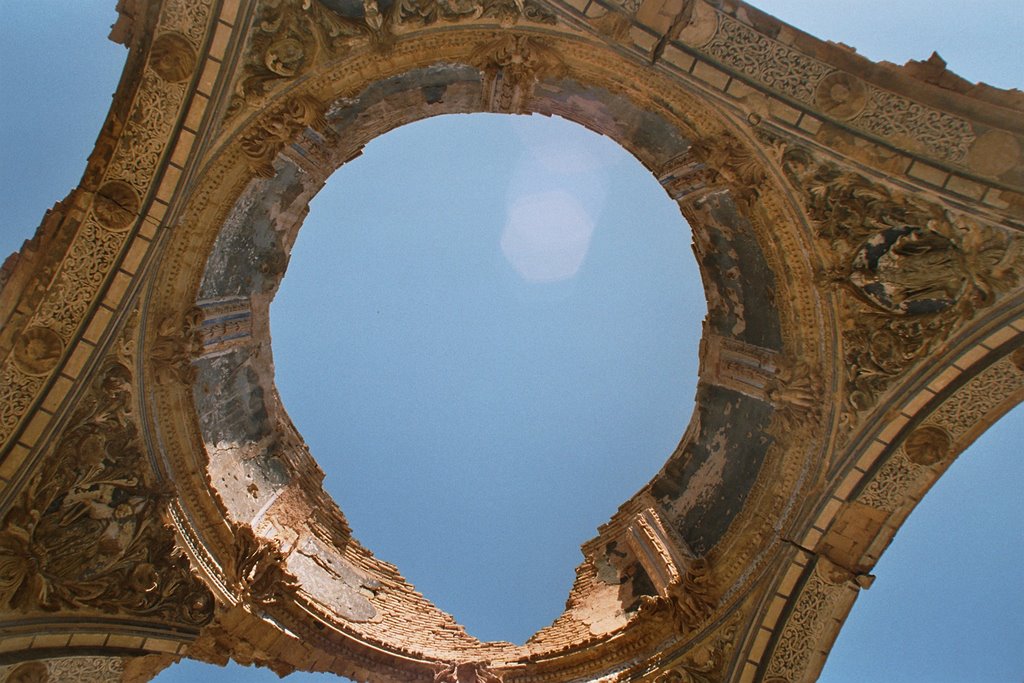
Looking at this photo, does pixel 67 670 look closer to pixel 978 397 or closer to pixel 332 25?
pixel 332 25

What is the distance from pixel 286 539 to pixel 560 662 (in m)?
4.24

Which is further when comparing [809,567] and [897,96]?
[809,567]

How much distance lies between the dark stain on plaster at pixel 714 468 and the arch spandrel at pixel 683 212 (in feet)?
0.77

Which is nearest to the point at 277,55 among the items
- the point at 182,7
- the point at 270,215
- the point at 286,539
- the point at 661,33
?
the point at 182,7

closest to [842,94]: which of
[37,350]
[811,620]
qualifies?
[811,620]

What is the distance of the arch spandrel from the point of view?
8117 mm

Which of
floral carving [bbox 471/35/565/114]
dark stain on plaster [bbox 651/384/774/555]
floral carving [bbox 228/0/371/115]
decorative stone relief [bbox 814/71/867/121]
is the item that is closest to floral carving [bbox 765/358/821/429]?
dark stain on plaster [bbox 651/384/774/555]

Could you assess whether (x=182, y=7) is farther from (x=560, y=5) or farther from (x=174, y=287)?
(x=560, y=5)

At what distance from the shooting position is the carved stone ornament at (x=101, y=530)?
8.03m

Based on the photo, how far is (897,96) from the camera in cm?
818

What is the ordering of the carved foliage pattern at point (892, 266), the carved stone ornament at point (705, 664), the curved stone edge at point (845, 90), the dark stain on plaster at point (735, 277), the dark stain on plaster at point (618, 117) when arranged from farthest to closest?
the dark stain on plaster at point (735, 277) < the dark stain on plaster at point (618, 117) < the carved stone ornament at point (705, 664) < the carved foliage pattern at point (892, 266) < the curved stone edge at point (845, 90)

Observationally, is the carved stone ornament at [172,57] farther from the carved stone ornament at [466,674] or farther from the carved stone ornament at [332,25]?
the carved stone ornament at [466,674]

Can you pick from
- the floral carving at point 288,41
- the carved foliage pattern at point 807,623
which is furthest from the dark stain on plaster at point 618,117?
the carved foliage pattern at point 807,623

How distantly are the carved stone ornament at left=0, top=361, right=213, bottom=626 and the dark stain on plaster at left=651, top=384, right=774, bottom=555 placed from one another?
6682 millimetres
